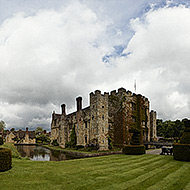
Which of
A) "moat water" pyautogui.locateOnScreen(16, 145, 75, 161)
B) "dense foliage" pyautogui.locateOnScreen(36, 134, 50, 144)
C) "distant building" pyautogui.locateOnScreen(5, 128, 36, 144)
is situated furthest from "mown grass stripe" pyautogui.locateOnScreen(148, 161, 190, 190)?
"distant building" pyautogui.locateOnScreen(5, 128, 36, 144)

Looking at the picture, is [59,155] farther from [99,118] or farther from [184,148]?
[184,148]

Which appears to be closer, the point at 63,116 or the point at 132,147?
the point at 132,147

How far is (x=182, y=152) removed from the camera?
15.0 metres

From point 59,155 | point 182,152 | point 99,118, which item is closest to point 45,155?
point 59,155

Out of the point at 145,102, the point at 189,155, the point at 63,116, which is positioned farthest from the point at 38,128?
the point at 189,155

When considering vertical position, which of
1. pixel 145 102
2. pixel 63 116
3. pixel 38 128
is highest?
pixel 145 102

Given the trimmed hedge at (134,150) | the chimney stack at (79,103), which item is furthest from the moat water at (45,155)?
the chimney stack at (79,103)

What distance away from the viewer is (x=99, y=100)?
30125mm

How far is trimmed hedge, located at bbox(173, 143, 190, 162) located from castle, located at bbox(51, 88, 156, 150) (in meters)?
15.1

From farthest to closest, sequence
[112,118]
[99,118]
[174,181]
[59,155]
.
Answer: [112,118], [99,118], [59,155], [174,181]

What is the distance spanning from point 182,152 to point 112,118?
17787 mm

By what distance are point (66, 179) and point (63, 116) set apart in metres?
37.2

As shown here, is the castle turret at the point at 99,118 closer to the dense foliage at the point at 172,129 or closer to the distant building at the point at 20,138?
the dense foliage at the point at 172,129

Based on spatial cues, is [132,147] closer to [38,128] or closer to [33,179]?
[33,179]
